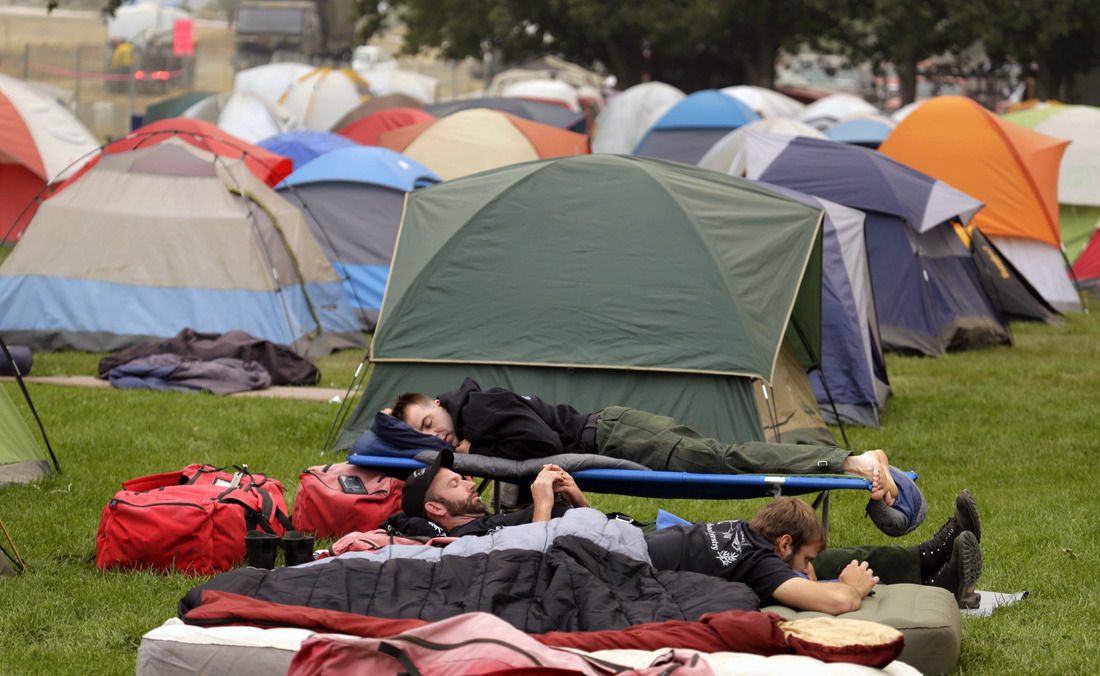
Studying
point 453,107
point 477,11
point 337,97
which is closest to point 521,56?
point 477,11

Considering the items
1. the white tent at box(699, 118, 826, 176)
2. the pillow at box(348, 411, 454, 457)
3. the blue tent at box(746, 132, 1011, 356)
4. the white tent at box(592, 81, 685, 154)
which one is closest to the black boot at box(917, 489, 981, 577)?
the pillow at box(348, 411, 454, 457)

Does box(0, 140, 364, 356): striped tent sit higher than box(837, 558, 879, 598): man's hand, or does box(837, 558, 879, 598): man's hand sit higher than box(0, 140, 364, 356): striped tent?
box(837, 558, 879, 598): man's hand

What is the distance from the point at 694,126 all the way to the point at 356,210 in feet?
34.7

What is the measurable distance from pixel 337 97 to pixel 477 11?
19.8ft

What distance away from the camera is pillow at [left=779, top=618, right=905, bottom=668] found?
12.8ft

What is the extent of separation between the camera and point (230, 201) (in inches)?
461

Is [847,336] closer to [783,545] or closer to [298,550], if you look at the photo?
[783,545]

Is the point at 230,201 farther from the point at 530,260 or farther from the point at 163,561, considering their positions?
the point at 163,561

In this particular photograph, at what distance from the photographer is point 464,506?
Answer: 5.39 m

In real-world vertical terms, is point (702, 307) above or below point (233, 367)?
above

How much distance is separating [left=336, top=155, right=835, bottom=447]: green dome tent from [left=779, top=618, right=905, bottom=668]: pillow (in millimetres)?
3105

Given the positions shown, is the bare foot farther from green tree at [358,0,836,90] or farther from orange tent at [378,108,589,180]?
green tree at [358,0,836,90]

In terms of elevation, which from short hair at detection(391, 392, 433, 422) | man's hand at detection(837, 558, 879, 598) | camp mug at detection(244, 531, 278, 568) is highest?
A: man's hand at detection(837, 558, 879, 598)

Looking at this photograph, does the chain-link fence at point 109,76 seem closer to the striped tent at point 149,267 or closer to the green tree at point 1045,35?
the striped tent at point 149,267
